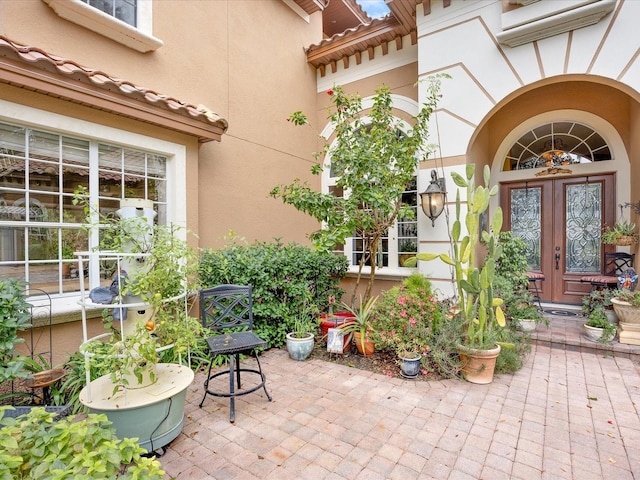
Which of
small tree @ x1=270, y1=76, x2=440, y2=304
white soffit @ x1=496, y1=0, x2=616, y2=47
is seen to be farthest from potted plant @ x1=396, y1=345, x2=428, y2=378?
white soffit @ x1=496, y1=0, x2=616, y2=47

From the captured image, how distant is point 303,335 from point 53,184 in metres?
3.41

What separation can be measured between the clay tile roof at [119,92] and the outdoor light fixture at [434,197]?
327 cm

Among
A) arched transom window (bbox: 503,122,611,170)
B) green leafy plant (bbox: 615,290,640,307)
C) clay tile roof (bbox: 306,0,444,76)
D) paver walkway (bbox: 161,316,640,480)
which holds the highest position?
clay tile roof (bbox: 306,0,444,76)

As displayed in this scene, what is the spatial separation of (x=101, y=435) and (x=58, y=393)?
221 cm

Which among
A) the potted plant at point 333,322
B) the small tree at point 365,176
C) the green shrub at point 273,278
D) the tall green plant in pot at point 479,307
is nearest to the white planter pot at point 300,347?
the potted plant at point 333,322

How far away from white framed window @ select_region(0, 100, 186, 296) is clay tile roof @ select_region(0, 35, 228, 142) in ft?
0.96

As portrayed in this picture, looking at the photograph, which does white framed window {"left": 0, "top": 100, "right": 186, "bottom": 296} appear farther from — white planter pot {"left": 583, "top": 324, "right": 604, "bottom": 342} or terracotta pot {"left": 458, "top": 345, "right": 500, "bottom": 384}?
white planter pot {"left": 583, "top": 324, "right": 604, "bottom": 342}

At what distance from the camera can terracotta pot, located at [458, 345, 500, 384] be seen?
359 cm

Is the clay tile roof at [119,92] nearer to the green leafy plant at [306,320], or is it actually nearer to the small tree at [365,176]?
the small tree at [365,176]

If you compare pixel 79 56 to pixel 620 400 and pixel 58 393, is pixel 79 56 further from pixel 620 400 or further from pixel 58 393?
pixel 620 400

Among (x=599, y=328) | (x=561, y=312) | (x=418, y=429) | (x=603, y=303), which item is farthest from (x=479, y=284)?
(x=561, y=312)

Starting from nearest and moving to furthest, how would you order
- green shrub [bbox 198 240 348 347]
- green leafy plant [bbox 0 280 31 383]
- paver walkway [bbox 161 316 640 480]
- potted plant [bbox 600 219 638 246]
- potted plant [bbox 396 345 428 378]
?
1. paver walkway [bbox 161 316 640 480]
2. green leafy plant [bbox 0 280 31 383]
3. potted plant [bbox 396 345 428 378]
4. green shrub [bbox 198 240 348 347]
5. potted plant [bbox 600 219 638 246]

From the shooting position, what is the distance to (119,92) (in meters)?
3.72

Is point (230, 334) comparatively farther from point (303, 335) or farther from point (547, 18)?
point (547, 18)
